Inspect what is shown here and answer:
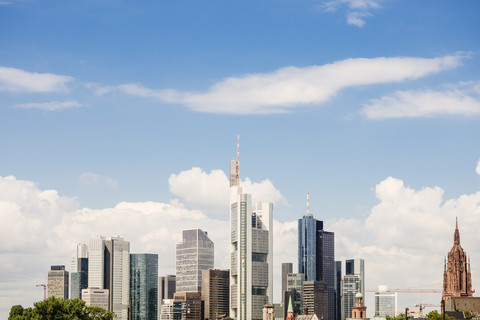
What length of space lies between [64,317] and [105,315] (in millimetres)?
15317

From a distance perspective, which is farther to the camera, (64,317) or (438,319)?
(438,319)

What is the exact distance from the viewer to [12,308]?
180125 mm

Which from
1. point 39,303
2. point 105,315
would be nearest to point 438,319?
point 105,315

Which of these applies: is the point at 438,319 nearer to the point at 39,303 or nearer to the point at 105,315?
the point at 105,315

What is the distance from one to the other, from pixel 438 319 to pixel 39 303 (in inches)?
3546

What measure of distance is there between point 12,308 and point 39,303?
1407 centimetres

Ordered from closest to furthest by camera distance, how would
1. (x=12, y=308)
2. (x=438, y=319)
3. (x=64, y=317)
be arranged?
(x=64, y=317) < (x=12, y=308) < (x=438, y=319)

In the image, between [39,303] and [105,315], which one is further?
[105,315]

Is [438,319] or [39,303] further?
[438,319]

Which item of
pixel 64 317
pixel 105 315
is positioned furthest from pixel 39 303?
pixel 105 315

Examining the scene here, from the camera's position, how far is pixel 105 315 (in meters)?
181

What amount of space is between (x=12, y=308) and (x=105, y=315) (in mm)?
19552

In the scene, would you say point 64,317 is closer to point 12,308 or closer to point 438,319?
point 12,308

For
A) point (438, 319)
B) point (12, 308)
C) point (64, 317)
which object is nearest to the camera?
point (64, 317)
